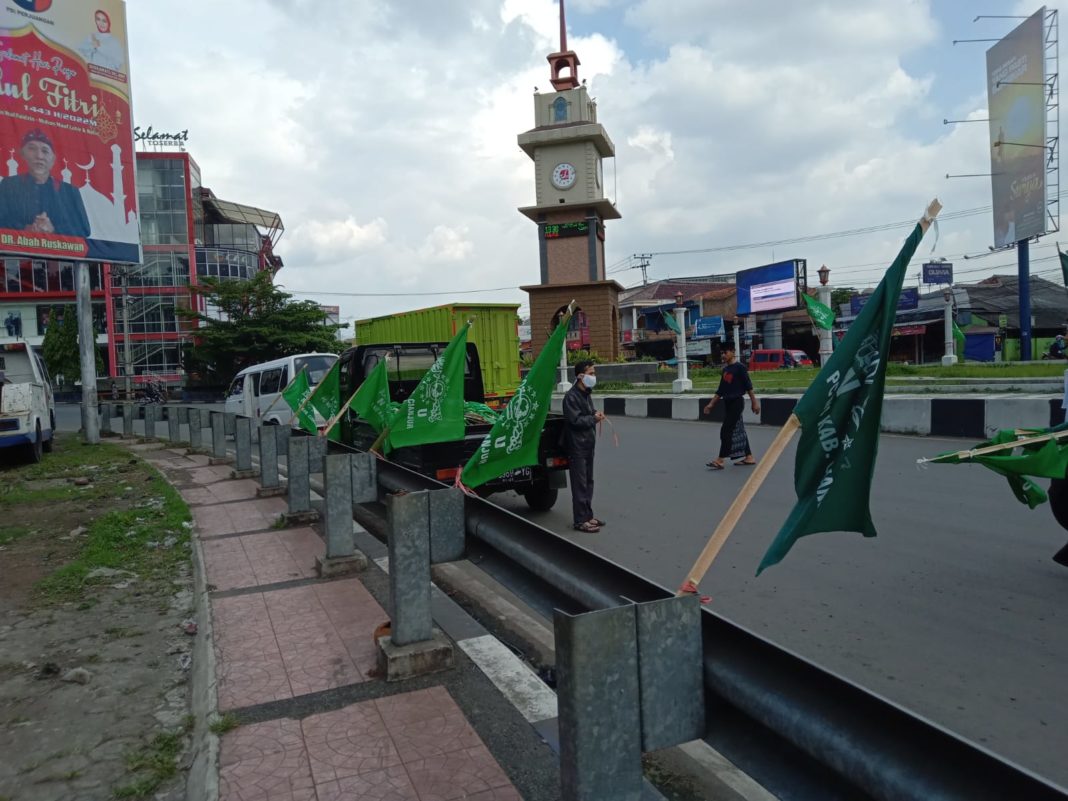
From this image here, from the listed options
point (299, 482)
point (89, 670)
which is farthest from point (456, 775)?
point (299, 482)

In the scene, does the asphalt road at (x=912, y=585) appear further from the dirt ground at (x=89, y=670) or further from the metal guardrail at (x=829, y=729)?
the dirt ground at (x=89, y=670)

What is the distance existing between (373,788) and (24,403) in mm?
13237

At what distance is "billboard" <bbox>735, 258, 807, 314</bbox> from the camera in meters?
37.3

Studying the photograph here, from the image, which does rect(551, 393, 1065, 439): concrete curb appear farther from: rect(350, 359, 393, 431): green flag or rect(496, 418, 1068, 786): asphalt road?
rect(350, 359, 393, 431): green flag

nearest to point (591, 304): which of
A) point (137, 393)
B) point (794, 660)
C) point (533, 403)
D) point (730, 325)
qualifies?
point (730, 325)

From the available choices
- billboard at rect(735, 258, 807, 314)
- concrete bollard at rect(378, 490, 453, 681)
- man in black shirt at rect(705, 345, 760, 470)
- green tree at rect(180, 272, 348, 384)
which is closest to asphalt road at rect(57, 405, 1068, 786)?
man in black shirt at rect(705, 345, 760, 470)

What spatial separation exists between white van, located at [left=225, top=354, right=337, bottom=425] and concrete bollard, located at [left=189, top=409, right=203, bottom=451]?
112cm

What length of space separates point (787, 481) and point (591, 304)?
34.0m

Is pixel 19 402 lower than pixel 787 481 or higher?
higher

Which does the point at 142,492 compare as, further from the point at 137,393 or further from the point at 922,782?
the point at 137,393

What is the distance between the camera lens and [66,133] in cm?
1741

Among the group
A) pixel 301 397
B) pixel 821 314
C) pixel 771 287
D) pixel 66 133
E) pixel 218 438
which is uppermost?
pixel 66 133

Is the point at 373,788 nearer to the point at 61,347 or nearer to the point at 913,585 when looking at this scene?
the point at 913,585

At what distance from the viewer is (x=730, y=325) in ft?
184
